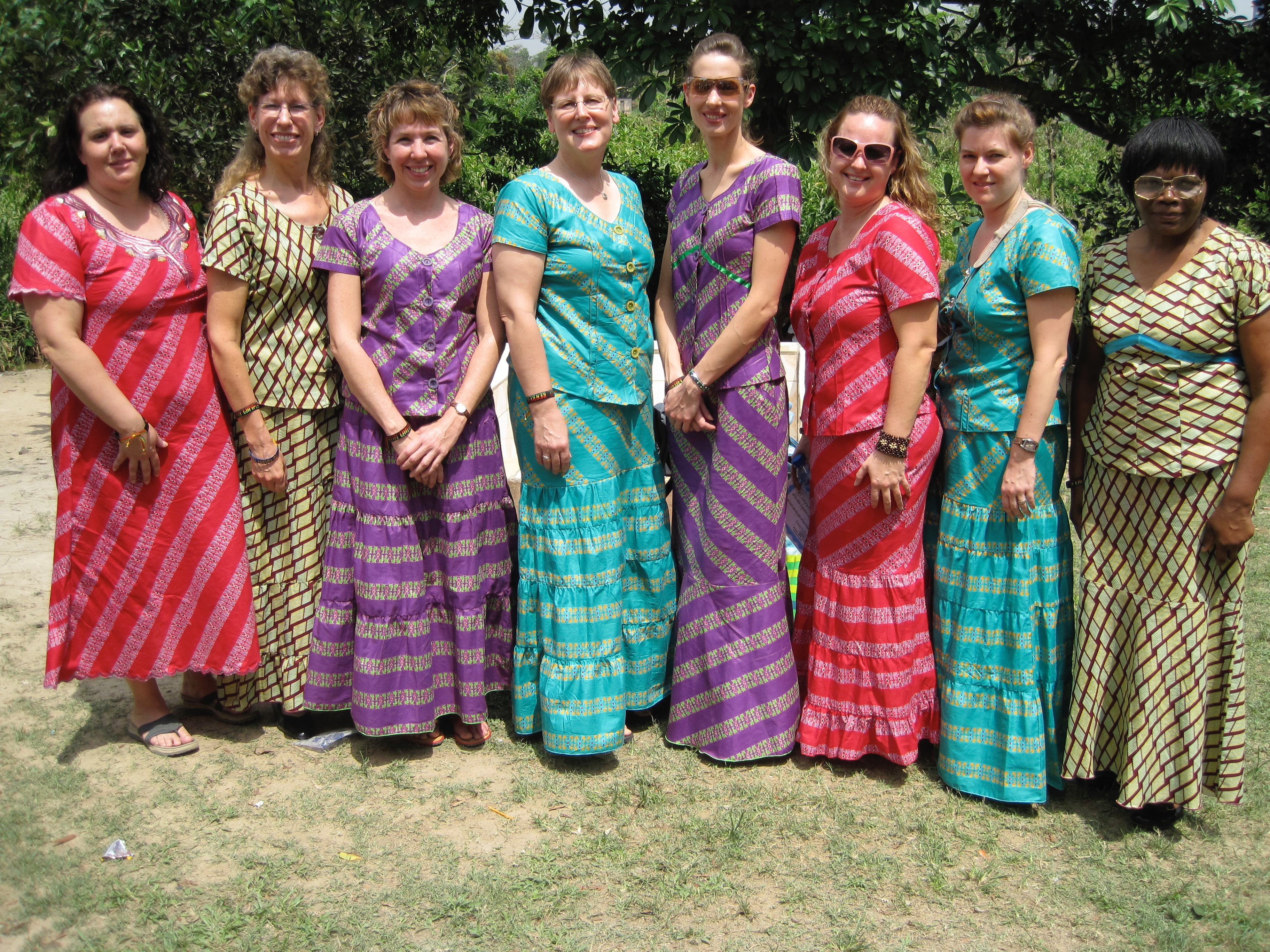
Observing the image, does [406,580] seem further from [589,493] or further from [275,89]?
[275,89]

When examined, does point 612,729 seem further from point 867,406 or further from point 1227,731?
point 1227,731

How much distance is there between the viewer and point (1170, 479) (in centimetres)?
298

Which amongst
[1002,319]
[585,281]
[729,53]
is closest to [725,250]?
[585,281]

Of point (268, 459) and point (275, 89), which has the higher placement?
point (275, 89)

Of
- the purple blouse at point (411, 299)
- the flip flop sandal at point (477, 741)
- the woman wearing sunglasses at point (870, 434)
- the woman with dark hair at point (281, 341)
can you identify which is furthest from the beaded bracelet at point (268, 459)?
the woman wearing sunglasses at point (870, 434)

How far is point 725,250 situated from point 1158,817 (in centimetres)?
214

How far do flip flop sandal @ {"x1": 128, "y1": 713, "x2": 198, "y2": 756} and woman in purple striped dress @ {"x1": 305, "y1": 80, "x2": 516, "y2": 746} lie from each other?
1.51ft

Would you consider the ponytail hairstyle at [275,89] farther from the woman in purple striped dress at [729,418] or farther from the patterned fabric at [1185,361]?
the patterned fabric at [1185,361]

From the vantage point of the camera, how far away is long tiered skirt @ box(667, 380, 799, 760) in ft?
11.1

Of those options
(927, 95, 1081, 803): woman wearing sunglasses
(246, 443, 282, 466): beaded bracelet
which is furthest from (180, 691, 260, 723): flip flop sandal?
(927, 95, 1081, 803): woman wearing sunglasses

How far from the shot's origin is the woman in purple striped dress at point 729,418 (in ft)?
10.6

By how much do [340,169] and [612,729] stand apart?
181 inches

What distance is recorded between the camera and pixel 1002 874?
2.95 meters

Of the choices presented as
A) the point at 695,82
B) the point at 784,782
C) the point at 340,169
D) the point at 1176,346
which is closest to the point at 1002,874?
the point at 784,782
